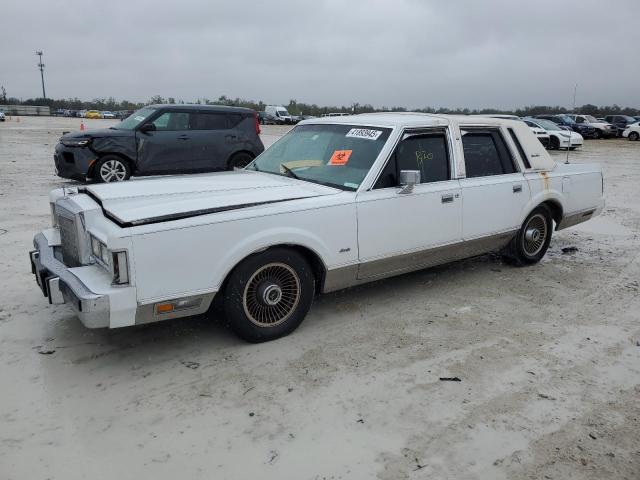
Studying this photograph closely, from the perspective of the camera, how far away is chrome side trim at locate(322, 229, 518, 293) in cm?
440

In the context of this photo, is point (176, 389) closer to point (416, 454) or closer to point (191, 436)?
point (191, 436)

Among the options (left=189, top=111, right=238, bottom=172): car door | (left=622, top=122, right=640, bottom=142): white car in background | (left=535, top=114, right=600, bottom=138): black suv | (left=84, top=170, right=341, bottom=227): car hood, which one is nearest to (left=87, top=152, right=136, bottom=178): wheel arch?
(left=189, top=111, right=238, bottom=172): car door

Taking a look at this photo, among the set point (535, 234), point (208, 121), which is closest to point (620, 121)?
point (208, 121)

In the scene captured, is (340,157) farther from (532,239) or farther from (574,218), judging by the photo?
(574,218)

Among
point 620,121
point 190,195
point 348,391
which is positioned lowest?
point 348,391

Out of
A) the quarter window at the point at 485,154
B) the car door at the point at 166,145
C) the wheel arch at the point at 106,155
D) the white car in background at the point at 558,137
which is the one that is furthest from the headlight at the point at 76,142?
the white car in background at the point at 558,137

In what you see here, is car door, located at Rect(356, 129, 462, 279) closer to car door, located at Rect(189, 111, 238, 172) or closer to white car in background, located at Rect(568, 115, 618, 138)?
car door, located at Rect(189, 111, 238, 172)

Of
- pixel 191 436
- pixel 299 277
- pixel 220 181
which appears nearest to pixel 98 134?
pixel 220 181

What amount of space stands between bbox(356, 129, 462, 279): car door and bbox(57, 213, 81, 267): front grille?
2132 mm

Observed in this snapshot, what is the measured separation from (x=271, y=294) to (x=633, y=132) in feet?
119

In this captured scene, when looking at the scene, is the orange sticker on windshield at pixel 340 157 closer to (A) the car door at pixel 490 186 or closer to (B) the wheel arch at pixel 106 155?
(A) the car door at pixel 490 186

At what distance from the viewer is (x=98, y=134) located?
10523 mm

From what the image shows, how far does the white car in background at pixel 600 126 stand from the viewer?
1352 inches

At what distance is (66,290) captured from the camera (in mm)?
3613
